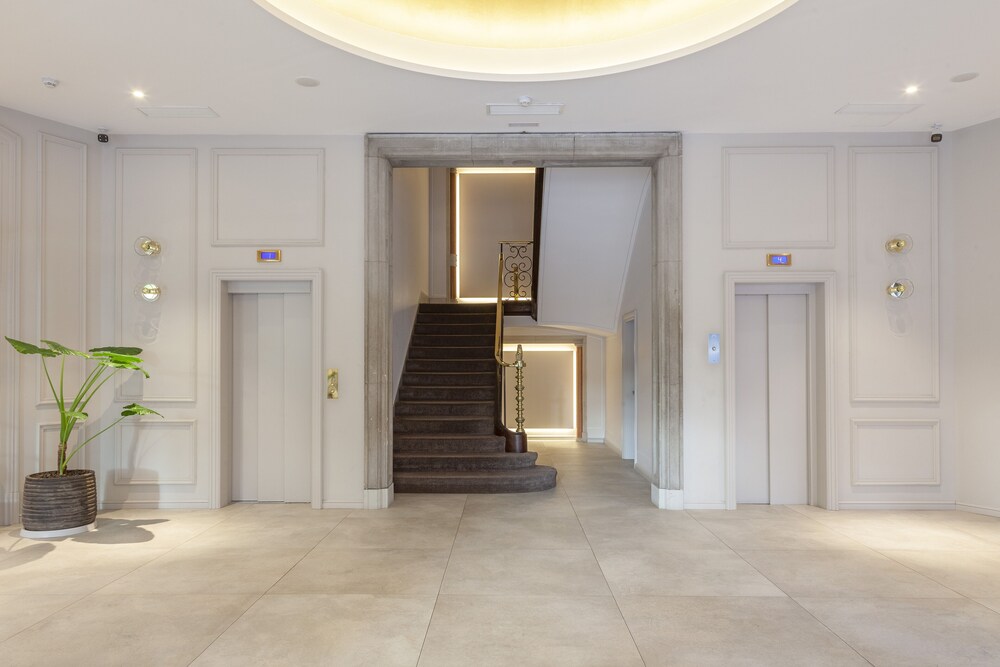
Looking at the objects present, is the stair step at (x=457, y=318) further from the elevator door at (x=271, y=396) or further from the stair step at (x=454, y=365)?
the elevator door at (x=271, y=396)

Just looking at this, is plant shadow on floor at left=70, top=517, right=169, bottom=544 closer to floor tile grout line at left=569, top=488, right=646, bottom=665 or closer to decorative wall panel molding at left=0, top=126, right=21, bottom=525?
decorative wall panel molding at left=0, top=126, right=21, bottom=525

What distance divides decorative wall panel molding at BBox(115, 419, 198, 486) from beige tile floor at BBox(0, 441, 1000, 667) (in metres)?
0.33

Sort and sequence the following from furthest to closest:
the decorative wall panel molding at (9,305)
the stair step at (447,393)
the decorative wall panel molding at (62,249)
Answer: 1. the stair step at (447,393)
2. the decorative wall panel molding at (62,249)
3. the decorative wall panel molding at (9,305)

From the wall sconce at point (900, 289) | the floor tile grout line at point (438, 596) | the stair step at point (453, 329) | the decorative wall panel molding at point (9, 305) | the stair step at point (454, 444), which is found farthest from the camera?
the stair step at point (453, 329)

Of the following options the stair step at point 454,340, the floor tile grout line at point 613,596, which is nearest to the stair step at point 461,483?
the floor tile grout line at point 613,596

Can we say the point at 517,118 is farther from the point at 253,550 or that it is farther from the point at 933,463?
the point at 933,463

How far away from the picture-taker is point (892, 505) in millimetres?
5746

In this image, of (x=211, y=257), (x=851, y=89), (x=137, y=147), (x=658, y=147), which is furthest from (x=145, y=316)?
(x=851, y=89)

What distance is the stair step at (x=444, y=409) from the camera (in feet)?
24.9

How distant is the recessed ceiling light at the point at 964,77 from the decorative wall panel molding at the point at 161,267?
244 inches

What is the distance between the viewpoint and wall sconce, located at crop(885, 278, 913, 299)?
5.68 metres

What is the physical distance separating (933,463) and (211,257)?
676cm

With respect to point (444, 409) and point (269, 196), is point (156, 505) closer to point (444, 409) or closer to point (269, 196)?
point (269, 196)

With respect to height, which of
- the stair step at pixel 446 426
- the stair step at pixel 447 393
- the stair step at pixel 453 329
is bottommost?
the stair step at pixel 446 426
